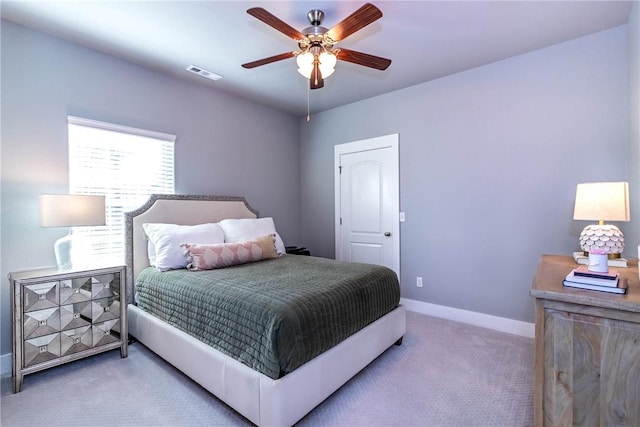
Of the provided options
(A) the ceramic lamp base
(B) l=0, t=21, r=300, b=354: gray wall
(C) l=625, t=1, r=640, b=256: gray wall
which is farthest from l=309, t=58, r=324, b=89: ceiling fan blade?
(A) the ceramic lamp base

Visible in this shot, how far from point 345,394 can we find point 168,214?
2382mm

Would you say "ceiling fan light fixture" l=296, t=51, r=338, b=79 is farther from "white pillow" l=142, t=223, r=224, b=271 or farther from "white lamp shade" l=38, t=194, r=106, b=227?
"white lamp shade" l=38, t=194, r=106, b=227

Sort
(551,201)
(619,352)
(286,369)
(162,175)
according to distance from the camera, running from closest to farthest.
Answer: (619,352), (286,369), (551,201), (162,175)

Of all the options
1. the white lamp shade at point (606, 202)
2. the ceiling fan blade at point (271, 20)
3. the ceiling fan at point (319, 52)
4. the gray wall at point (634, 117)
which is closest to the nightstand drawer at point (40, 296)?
the ceiling fan at point (319, 52)

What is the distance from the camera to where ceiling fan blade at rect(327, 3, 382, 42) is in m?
1.65

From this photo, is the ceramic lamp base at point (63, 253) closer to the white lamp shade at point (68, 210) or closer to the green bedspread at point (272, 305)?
the white lamp shade at point (68, 210)

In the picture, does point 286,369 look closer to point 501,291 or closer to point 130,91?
point 501,291

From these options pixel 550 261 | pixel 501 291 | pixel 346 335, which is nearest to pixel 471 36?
Answer: pixel 550 261

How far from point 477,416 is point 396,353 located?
821 mm

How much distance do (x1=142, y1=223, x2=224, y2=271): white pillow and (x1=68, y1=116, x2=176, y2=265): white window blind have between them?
1.08 feet

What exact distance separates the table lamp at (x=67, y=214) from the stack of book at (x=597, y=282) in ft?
10.00

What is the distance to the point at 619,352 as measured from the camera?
1141mm

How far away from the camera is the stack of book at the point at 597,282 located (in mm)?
1208

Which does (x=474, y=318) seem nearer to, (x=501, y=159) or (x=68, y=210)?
(x=501, y=159)
